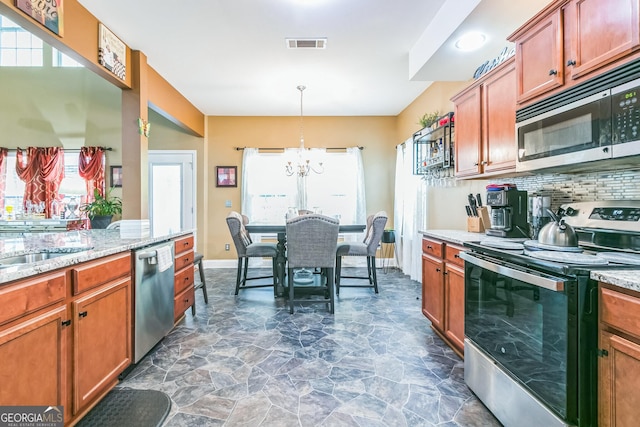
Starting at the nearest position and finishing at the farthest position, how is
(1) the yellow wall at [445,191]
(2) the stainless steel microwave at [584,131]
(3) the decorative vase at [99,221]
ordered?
1. (2) the stainless steel microwave at [584,131]
2. (1) the yellow wall at [445,191]
3. (3) the decorative vase at [99,221]

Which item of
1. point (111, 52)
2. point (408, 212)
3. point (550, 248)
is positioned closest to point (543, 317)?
point (550, 248)

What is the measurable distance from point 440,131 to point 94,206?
517cm

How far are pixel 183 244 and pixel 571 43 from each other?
315 centimetres

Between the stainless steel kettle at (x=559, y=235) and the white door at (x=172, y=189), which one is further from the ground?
the white door at (x=172, y=189)

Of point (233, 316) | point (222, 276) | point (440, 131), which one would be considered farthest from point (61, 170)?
point (440, 131)

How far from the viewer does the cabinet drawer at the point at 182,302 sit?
2.70 meters

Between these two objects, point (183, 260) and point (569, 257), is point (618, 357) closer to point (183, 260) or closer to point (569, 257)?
point (569, 257)

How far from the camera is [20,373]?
1172mm

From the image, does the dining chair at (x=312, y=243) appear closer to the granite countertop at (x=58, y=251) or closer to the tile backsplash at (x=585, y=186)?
the granite countertop at (x=58, y=251)

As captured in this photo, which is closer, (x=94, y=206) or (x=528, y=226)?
(x=528, y=226)

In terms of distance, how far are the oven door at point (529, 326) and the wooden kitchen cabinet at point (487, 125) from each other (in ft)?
2.89

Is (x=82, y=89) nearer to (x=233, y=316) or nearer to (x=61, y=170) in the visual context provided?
(x=61, y=170)

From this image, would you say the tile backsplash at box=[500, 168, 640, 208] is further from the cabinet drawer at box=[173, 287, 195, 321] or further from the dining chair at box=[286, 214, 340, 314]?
the cabinet drawer at box=[173, 287, 195, 321]

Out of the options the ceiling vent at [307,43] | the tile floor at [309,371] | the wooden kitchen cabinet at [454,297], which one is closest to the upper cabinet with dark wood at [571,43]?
the wooden kitchen cabinet at [454,297]
